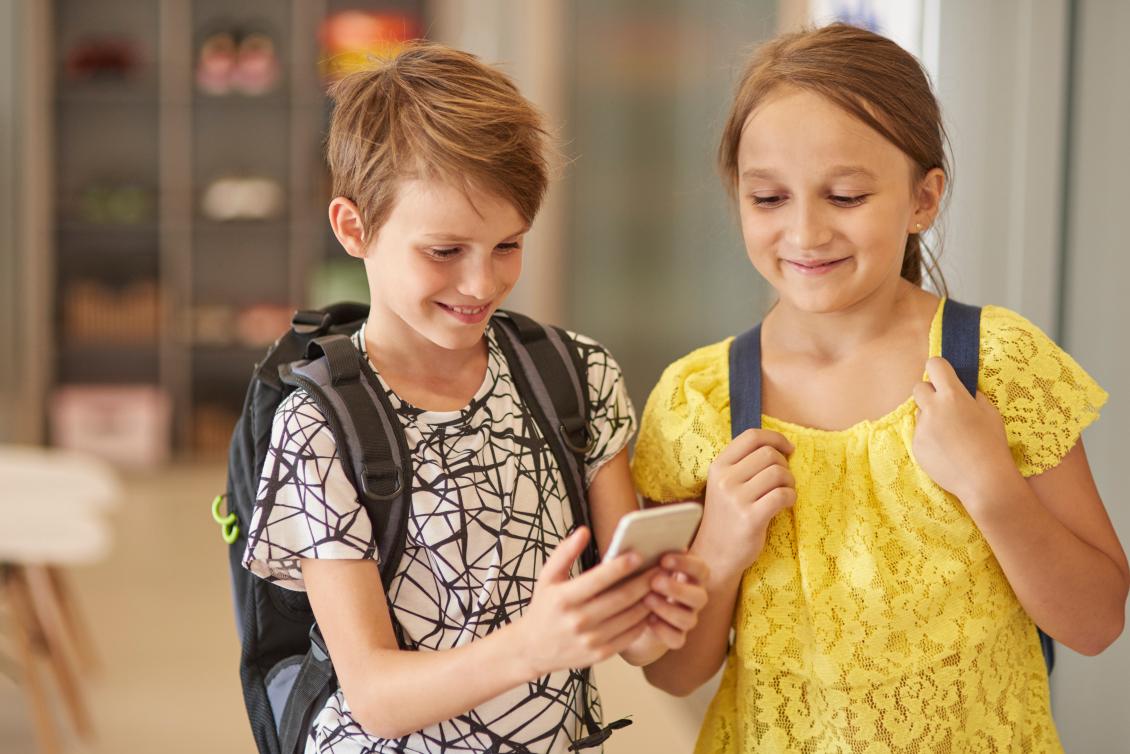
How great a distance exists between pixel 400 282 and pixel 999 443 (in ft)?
1.95

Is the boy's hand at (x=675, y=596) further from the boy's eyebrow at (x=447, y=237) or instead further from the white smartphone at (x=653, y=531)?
the boy's eyebrow at (x=447, y=237)

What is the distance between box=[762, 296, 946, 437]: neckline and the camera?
4.31ft

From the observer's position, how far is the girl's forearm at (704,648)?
1.32 m

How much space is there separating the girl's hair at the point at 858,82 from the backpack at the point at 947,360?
5.9 inches

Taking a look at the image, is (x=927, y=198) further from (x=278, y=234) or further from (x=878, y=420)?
(x=278, y=234)

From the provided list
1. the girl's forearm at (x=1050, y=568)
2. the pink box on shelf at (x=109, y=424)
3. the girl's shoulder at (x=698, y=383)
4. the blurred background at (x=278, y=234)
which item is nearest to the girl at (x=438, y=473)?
the girl's shoulder at (x=698, y=383)

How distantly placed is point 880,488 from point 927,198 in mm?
306

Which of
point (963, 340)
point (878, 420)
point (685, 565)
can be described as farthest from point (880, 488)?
point (685, 565)

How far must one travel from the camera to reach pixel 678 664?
4.55 feet

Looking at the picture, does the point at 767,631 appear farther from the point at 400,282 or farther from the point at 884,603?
the point at 400,282

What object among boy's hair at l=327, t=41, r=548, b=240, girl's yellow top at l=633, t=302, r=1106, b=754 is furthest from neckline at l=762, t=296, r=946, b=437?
boy's hair at l=327, t=41, r=548, b=240

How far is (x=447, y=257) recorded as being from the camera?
4.17 ft

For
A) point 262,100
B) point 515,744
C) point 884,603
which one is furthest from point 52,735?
point 262,100

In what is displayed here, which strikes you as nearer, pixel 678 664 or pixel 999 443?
pixel 999 443
